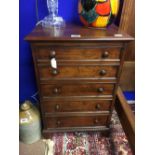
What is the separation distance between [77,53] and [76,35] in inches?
4.2

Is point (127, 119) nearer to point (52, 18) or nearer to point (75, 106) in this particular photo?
point (75, 106)

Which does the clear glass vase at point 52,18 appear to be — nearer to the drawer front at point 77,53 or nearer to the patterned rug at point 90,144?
the drawer front at point 77,53

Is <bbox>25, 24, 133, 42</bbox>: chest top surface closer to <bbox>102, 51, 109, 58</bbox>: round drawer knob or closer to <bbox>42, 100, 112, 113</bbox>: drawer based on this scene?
<bbox>102, 51, 109, 58</bbox>: round drawer knob

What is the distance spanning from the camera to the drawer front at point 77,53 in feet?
3.33

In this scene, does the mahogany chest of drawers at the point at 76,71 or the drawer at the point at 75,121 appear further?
the drawer at the point at 75,121

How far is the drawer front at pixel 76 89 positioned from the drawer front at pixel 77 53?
21 cm

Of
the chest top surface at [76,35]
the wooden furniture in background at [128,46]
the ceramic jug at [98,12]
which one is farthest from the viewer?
the wooden furniture in background at [128,46]

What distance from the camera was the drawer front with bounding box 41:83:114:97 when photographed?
1.16 m

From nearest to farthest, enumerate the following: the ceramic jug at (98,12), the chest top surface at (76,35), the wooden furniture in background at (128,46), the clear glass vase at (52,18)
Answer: the chest top surface at (76,35), the ceramic jug at (98,12), the clear glass vase at (52,18), the wooden furniture in background at (128,46)

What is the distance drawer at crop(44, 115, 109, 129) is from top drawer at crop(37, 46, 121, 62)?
1.72ft

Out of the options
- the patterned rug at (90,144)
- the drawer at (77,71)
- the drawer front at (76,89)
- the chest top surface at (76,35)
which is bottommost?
the patterned rug at (90,144)

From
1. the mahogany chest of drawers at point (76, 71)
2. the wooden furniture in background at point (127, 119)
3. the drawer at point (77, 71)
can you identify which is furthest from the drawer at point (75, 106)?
the drawer at point (77, 71)

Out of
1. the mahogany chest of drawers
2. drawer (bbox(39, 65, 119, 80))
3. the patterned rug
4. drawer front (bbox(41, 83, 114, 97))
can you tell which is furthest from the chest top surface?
the patterned rug
